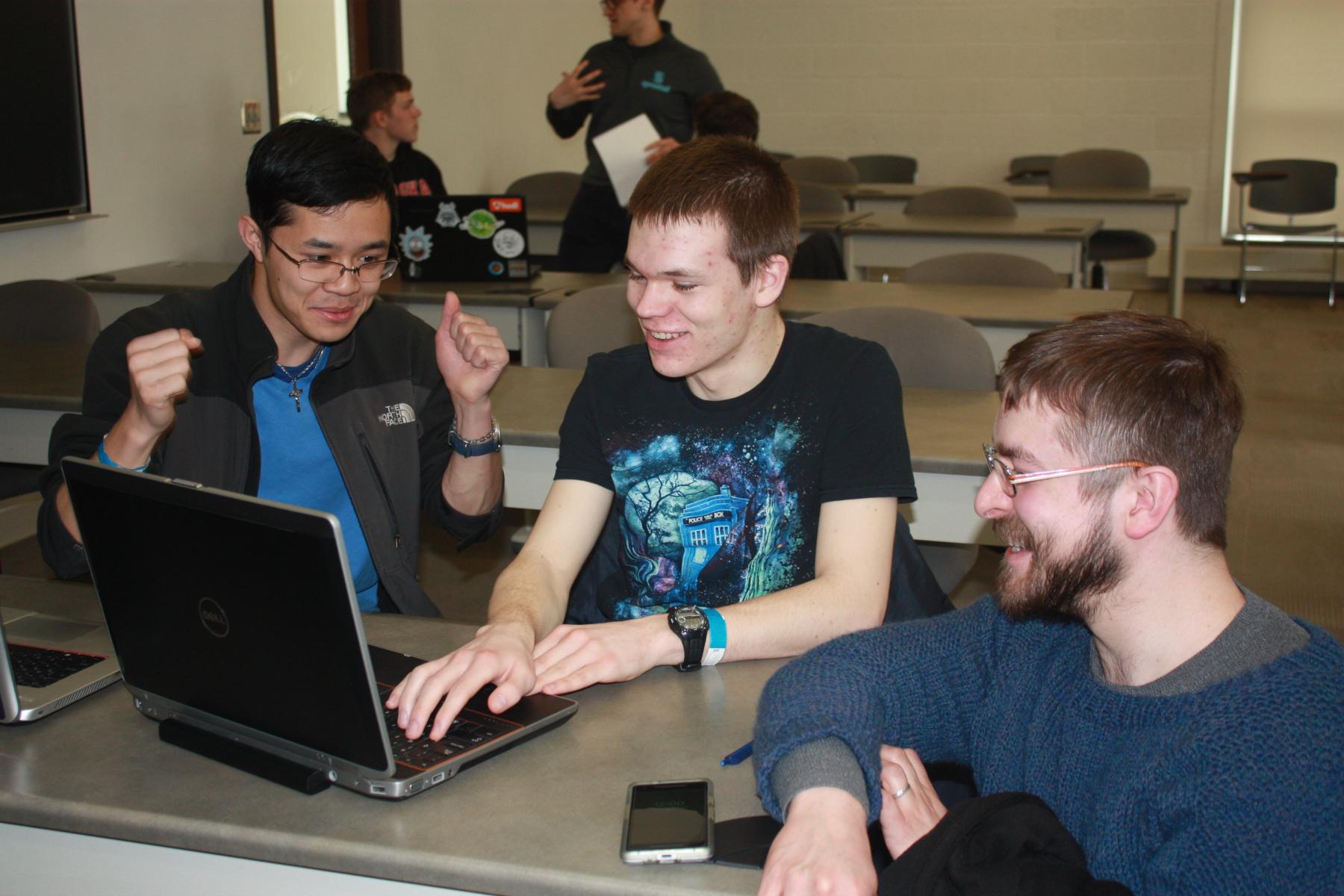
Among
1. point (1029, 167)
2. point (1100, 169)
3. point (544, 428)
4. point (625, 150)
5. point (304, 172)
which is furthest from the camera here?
point (1029, 167)

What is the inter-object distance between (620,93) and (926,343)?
240cm

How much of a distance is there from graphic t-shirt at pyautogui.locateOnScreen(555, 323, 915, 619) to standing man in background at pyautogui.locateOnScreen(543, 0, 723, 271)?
2.89 m

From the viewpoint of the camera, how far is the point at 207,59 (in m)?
4.54

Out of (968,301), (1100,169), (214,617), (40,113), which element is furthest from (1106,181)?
(214,617)

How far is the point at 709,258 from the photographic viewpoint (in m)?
1.57

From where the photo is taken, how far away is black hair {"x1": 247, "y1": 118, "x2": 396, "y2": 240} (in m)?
1.69

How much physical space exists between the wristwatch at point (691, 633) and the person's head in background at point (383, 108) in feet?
11.8

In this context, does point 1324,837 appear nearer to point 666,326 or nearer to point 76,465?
point 666,326

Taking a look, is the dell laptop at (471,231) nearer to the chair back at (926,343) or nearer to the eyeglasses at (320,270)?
the chair back at (926,343)

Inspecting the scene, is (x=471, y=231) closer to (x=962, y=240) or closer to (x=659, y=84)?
(x=659, y=84)

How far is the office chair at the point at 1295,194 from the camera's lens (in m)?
7.70

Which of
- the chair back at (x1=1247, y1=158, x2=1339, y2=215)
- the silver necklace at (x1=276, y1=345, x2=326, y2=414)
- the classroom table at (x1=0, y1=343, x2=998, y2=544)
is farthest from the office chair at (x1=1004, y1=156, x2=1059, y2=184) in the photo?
the silver necklace at (x1=276, y1=345, x2=326, y2=414)

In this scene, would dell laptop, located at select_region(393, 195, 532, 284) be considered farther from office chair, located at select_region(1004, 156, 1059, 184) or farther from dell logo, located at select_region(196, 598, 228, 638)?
office chair, located at select_region(1004, 156, 1059, 184)

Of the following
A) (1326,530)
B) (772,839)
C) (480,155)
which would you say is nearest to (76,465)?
(772,839)
